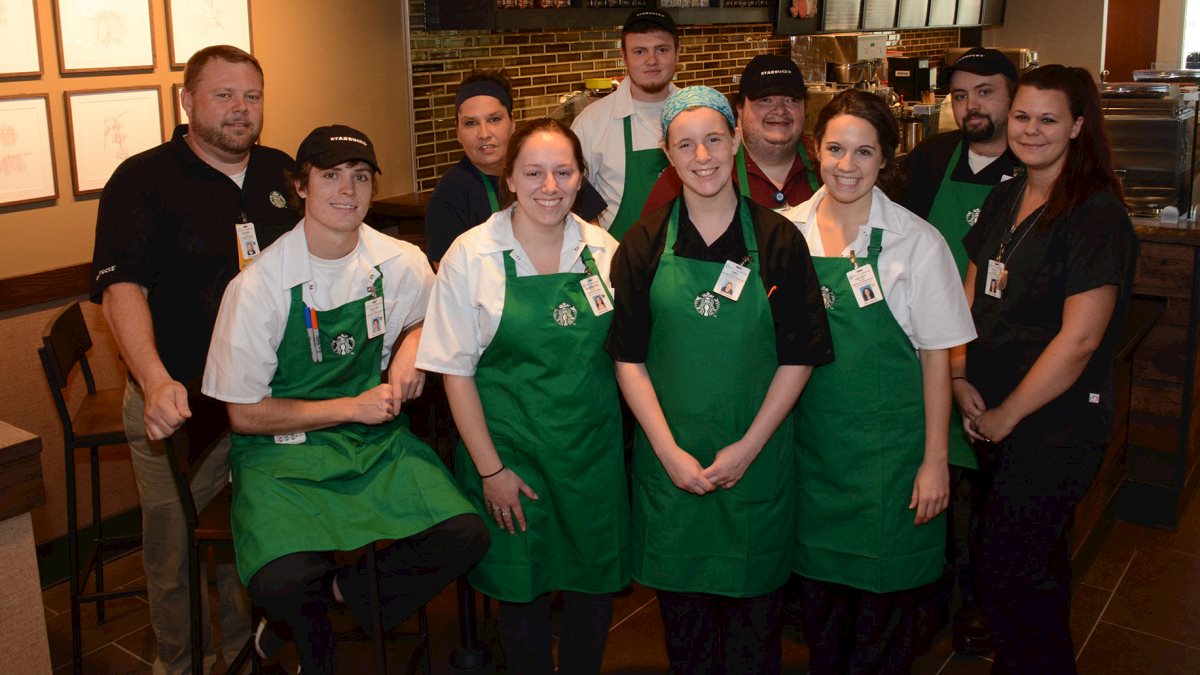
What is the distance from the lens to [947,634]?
10.7ft

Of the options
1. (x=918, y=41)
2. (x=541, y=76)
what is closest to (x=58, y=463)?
(x=541, y=76)

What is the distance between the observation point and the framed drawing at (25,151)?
3.33 meters

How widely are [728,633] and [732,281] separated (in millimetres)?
865

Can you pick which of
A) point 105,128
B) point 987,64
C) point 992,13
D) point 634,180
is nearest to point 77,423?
point 105,128

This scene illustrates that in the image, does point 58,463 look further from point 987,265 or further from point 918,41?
point 918,41

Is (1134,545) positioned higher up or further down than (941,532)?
further down

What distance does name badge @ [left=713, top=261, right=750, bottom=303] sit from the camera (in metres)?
2.35

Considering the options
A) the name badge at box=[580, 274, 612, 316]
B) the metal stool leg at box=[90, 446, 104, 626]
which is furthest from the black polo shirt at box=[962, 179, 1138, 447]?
the metal stool leg at box=[90, 446, 104, 626]

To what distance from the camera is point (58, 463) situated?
371cm

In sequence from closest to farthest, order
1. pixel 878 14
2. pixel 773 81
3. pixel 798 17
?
pixel 773 81, pixel 798 17, pixel 878 14

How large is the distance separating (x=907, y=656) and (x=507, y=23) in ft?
11.2

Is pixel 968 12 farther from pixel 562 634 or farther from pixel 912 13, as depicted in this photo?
pixel 562 634

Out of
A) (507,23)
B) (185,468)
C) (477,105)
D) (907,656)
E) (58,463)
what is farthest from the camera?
(507,23)

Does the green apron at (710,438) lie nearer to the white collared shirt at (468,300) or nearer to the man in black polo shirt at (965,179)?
the white collared shirt at (468,300)
